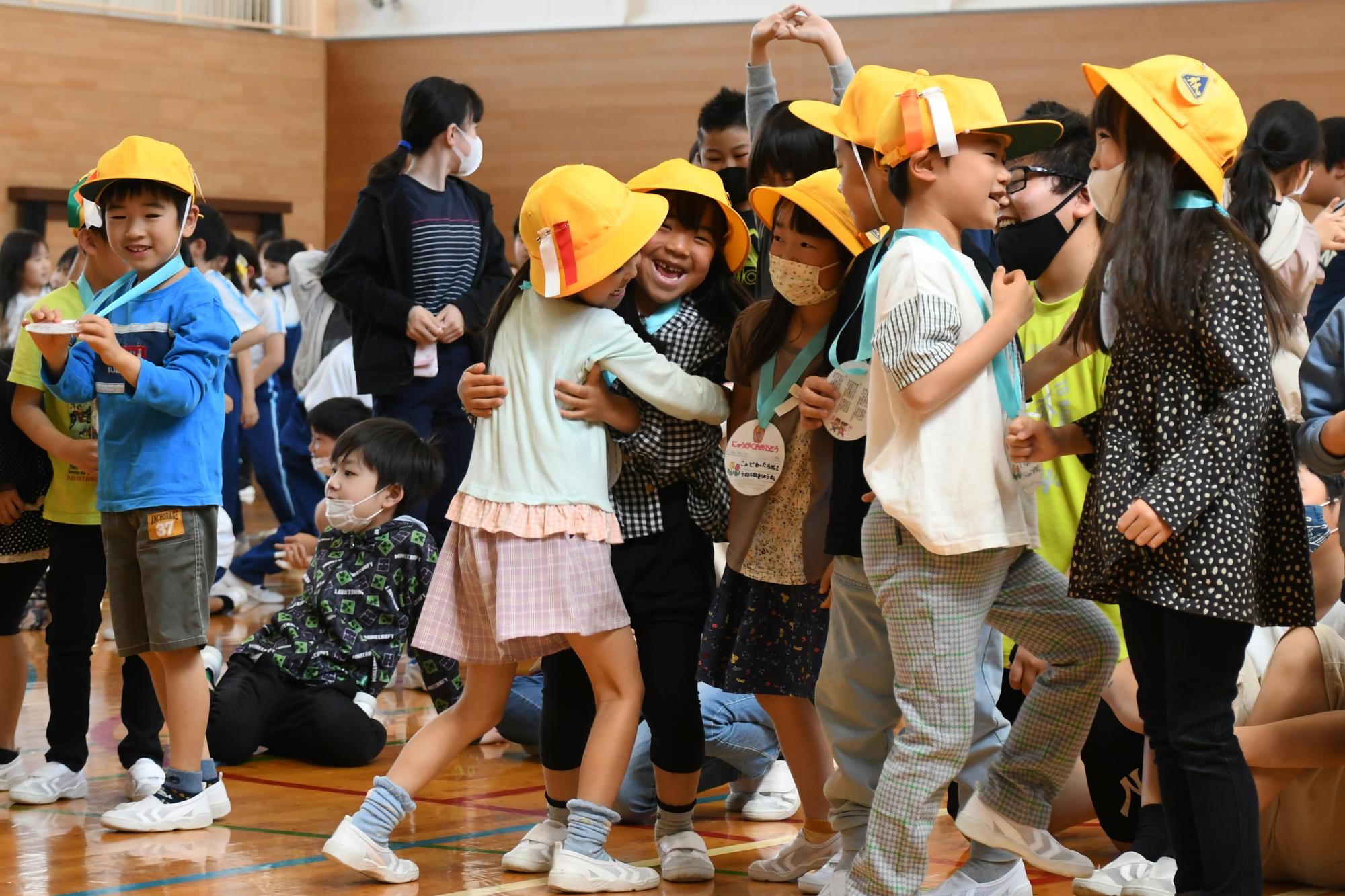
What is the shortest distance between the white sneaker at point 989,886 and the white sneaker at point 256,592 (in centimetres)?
446

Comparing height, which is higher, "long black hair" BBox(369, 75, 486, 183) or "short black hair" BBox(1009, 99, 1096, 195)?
"long black hair" BBox(369, 75, 486, 183)

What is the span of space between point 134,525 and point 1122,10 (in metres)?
8.12

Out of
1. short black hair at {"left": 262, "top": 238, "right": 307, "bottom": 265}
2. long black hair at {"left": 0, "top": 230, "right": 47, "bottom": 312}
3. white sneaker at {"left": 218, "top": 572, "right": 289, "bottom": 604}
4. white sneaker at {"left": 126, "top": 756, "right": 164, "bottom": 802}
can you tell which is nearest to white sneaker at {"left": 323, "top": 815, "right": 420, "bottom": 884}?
white sneaker at {"left": 126, "top": 756, "right": 164, "bottom": 802}

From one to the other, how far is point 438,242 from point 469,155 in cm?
29

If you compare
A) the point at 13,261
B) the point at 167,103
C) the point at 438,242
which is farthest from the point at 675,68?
the point at 438,242

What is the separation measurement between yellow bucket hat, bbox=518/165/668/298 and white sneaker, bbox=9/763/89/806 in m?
1.68

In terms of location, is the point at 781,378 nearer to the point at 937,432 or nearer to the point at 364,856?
the point at 937,432

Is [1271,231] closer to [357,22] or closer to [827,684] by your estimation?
[827,684]

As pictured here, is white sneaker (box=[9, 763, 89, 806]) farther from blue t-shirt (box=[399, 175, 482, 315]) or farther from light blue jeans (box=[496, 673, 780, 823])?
blue t-shirt (box=[399, 175, 482, 315])

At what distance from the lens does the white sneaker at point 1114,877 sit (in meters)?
2.73

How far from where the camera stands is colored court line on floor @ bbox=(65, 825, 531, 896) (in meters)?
2.78

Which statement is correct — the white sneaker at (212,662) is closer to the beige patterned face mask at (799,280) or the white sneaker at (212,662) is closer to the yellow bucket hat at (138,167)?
the yellow bucket hat at (138,167)

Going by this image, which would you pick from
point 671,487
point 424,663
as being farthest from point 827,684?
point 424,663

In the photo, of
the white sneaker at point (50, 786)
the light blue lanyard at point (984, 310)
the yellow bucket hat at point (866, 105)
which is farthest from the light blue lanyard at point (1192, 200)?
the white sneaker at point (50, 786)
